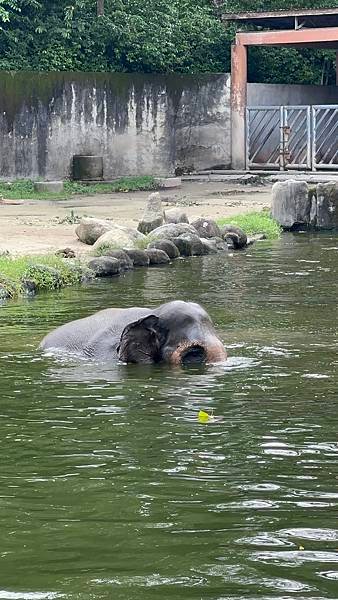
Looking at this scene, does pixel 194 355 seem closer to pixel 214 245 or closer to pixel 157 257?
pixel 157 257

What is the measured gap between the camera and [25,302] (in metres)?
11.6

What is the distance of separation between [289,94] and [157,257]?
1550 cm

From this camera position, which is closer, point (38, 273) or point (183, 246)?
point (38, 273)

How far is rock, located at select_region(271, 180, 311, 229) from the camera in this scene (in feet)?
61.7

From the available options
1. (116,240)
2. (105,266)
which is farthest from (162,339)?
(116,240)

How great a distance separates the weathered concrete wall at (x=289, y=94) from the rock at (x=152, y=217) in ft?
38.9

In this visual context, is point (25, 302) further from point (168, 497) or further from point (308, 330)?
point (168, 497)

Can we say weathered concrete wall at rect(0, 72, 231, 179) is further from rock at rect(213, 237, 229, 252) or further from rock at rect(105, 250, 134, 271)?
rock at rect(105, 250, 134, 271)

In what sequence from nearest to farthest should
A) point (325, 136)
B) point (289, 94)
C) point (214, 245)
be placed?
point (214, 245), point (325, 136), point (289, 94)

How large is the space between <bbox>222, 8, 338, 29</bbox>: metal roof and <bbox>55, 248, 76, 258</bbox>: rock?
43.6ft

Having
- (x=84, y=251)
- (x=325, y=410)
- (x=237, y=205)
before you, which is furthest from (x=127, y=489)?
(x=237, y=205)

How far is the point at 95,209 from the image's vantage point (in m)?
20.2

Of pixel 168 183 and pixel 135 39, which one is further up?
pixel 135 39

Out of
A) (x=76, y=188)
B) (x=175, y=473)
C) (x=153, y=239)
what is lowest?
(x=175, y=473)
